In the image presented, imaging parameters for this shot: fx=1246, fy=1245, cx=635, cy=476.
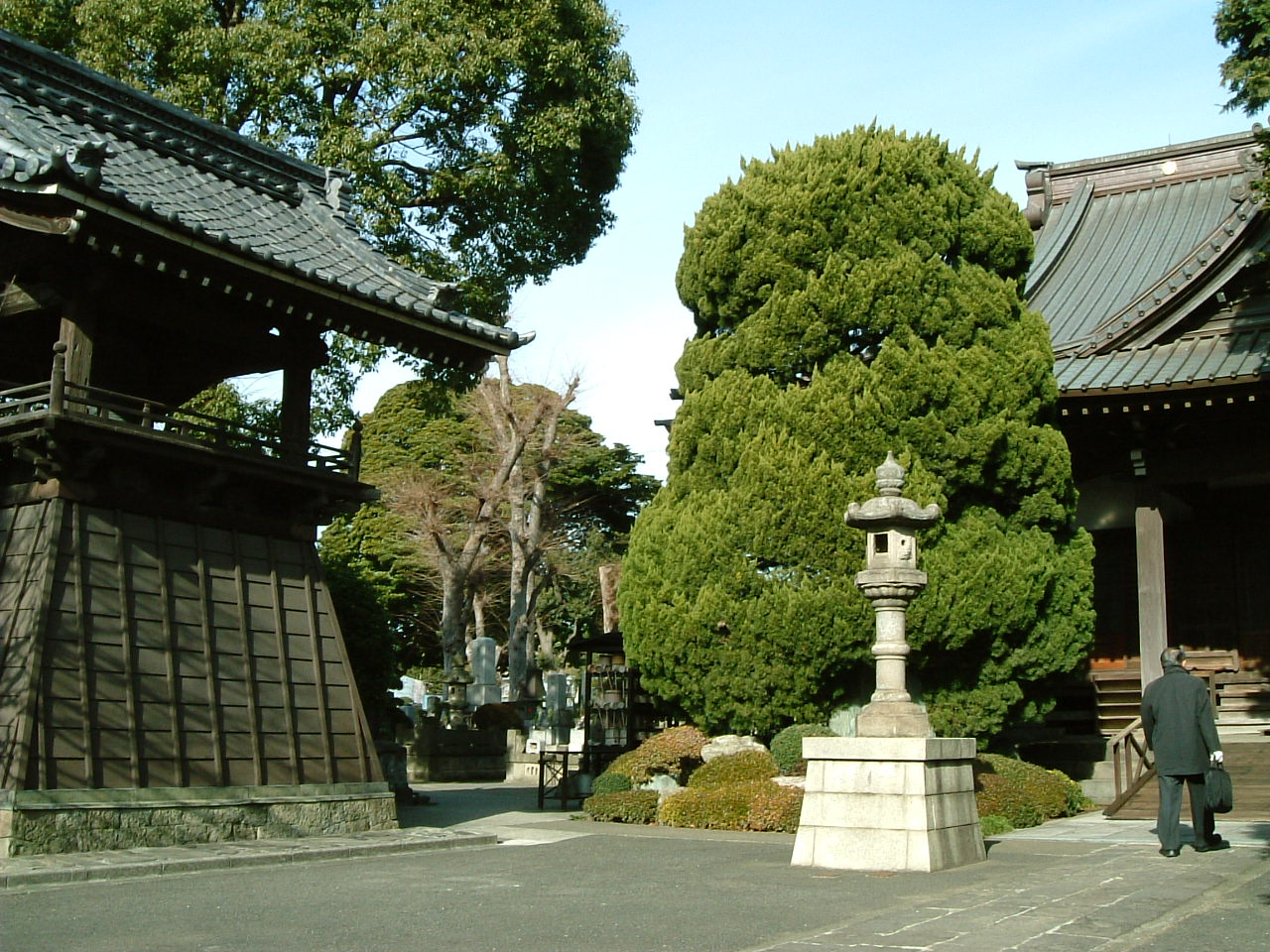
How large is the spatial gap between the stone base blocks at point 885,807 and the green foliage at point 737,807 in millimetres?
3317

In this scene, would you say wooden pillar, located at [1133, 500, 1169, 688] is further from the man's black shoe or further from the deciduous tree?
the deciduous tree

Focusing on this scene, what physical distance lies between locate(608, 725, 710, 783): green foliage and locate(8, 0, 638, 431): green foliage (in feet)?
24.6

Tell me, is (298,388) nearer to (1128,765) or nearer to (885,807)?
(885,807)

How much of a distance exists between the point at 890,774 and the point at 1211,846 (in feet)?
10.1

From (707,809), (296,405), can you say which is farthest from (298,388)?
(707,809)

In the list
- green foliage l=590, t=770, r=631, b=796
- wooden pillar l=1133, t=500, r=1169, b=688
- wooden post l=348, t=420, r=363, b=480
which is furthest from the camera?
wooden pillar l=1133, t=500, r=1169, b=688

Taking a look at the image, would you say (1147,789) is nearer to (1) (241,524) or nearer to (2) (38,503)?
(1) (241,524)

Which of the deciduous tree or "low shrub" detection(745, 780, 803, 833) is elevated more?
the deciduous tree

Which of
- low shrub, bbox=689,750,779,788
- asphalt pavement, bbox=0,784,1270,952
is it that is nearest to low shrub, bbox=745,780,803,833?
low shrub, bbox=689,750,779,788

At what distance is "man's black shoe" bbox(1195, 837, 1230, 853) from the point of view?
10.8 metres

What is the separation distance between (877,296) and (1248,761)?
7.07 m

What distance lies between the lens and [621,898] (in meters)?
8.80

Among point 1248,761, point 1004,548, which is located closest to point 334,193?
point 1004,548

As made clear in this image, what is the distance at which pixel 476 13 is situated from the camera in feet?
65.6
